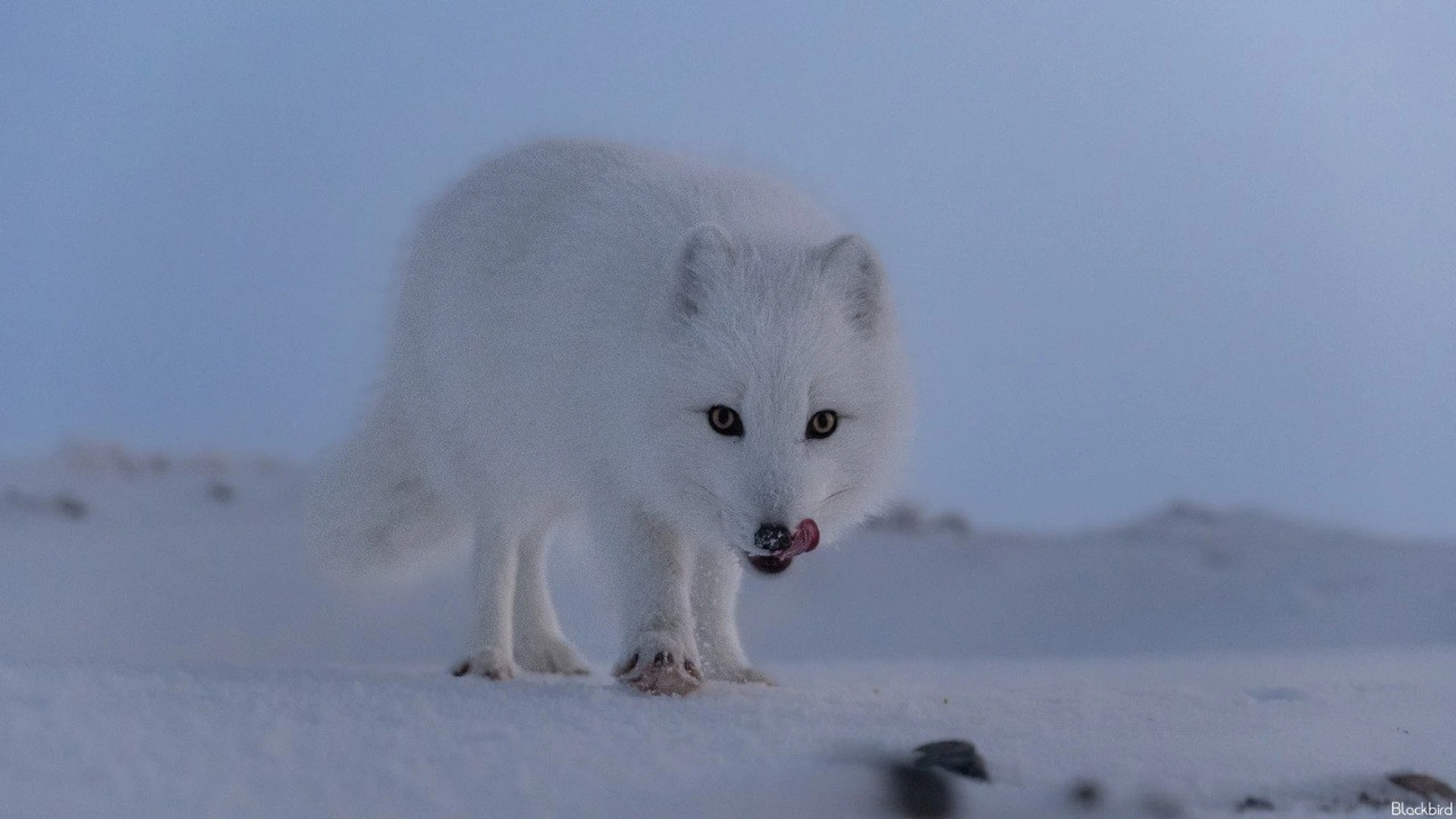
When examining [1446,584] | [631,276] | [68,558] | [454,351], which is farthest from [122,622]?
[1446,584]

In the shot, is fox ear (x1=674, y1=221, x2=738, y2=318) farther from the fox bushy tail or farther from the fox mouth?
the fox bushy tail

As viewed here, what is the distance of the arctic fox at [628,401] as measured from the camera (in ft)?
10.1

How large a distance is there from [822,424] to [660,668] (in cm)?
75

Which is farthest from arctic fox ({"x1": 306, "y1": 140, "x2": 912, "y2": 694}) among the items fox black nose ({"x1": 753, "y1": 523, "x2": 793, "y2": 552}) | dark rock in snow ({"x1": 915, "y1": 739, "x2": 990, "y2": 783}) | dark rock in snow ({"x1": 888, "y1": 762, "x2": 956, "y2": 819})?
dark rock in snow ({"x1": 888, "y1": 762, "x2": 956, "y2": 819})

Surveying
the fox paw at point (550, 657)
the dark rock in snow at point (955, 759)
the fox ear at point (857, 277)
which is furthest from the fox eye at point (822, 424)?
the fox paw at point (550, 657)

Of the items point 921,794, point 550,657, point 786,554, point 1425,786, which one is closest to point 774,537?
point 786,554

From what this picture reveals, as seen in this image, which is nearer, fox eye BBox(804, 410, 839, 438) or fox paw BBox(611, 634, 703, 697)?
fox eye BBox(804, 410, 839, 438)

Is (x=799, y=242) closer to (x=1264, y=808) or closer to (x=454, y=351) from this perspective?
(x=454, y=351)

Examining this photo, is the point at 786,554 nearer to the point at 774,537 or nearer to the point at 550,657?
the point at 774,537

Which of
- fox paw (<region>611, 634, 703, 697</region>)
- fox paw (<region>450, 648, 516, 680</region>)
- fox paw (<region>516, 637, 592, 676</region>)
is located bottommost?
fox paw (<region>516, 637, 592, 676</region>)

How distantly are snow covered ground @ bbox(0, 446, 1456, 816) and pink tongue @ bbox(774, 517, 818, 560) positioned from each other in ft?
1.17

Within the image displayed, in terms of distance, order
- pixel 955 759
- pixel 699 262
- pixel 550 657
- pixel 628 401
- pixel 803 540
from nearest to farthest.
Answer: pixel 955 759, pixel 803 540, pixel 699 262, pixel 628 401, pixel 550 657

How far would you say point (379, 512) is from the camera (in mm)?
4824

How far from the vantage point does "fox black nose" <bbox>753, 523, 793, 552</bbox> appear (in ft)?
9.53
